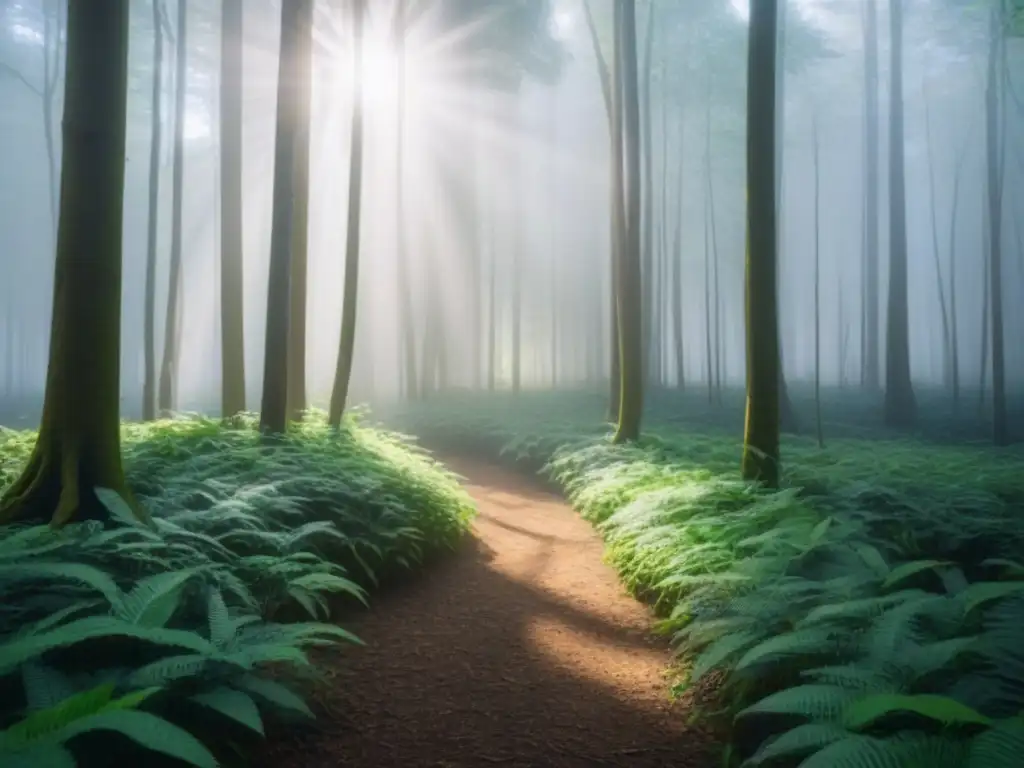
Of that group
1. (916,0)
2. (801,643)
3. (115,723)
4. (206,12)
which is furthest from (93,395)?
(916,0)

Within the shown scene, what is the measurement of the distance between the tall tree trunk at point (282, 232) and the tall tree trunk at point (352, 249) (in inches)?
72.9

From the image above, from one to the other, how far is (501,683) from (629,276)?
32.7 feet

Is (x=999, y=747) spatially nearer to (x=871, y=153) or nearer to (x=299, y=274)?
(x=299, y=274)

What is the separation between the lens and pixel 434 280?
26.4 meters

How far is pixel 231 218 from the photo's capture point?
11.2 metres

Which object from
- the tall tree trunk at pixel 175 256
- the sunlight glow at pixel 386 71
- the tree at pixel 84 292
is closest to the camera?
the tree at pixel 84 292

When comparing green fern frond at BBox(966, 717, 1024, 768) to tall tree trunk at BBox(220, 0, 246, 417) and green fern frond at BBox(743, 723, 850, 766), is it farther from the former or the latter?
tall tree trunk at BBox(220, 0, 246, 417)

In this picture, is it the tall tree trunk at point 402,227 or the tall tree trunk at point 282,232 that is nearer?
the tall tree trunk at point 282,232

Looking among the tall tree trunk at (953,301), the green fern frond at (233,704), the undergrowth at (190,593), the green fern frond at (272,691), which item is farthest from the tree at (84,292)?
the tall tree trunk at (953,301)

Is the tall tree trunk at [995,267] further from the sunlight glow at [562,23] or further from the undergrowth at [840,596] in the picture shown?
the sunlight glow at [562,23]

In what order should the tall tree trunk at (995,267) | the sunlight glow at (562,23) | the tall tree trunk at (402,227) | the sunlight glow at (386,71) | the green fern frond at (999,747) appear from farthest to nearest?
the sunlight glow at (562,23)
the tall tree trunk at (402,227)
the sunlight glow at (386,71)
the tall tree trunk at (995,267)
the green fern frond at (999,747)

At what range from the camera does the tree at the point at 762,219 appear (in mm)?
6996

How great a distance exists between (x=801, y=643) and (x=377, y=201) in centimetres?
2747

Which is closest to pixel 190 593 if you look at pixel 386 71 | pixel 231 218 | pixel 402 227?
pixel 231 218
